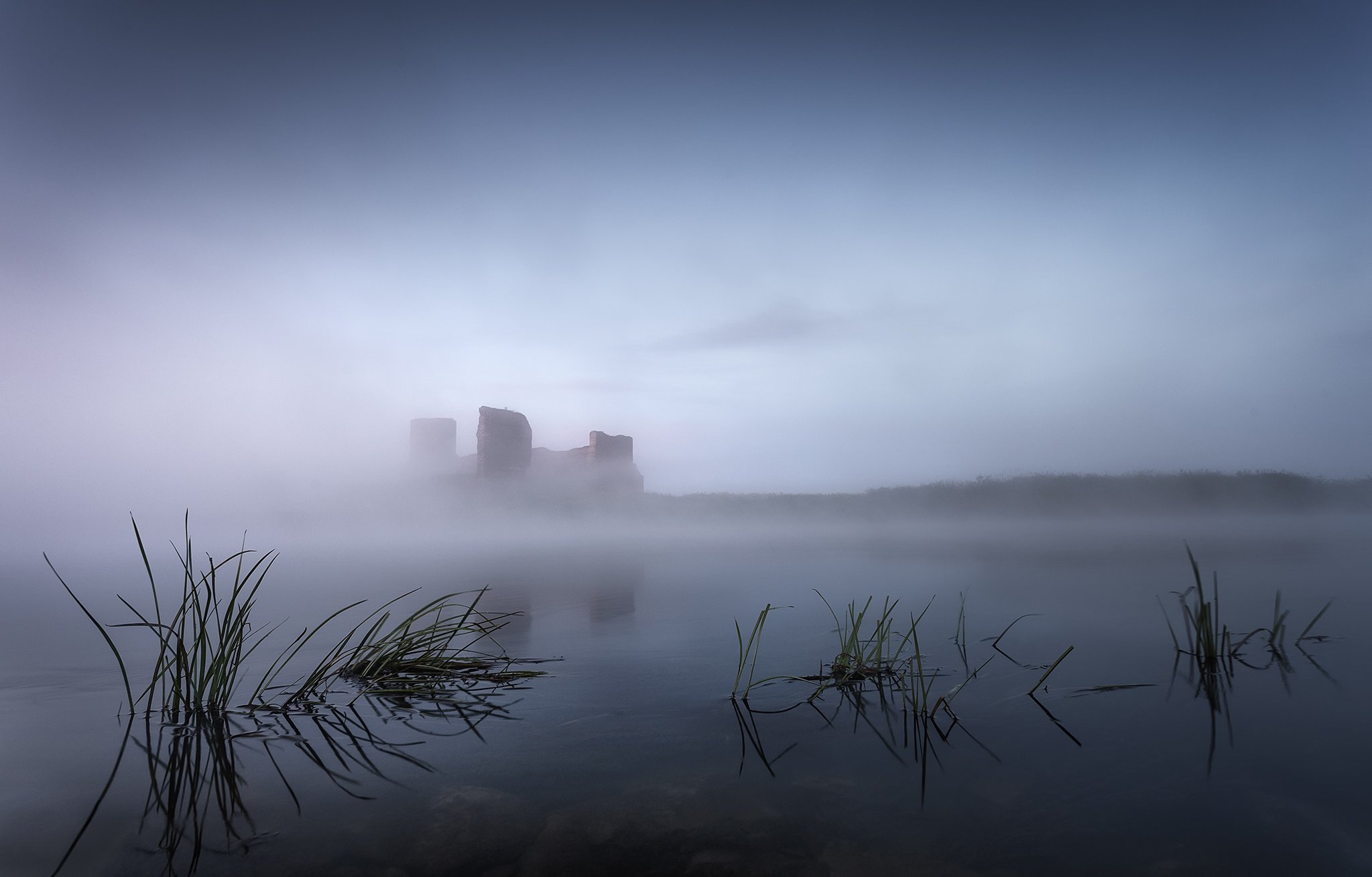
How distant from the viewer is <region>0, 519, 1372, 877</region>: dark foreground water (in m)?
1.31

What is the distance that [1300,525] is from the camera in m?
16.2

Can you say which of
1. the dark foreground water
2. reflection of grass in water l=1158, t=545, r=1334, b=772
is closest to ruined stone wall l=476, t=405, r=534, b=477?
the dark foreground water

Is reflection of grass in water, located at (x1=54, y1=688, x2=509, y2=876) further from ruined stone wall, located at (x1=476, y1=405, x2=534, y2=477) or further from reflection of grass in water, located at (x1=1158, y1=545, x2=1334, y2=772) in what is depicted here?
ruined stone wall, located at (x1=476, y1=405, x2=534, y2=477)

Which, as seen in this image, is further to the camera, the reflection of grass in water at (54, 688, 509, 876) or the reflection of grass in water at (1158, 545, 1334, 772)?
the reflection of grass in water at (1158, 545, 1334, 772)

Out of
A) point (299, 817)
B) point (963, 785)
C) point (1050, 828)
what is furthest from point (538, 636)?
point (1050, 828)

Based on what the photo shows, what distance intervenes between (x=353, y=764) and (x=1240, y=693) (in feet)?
11.0

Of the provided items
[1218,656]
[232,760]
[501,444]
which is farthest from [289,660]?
[501,444]

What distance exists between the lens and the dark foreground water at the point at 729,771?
1.31m

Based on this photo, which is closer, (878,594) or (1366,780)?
(1366,780)

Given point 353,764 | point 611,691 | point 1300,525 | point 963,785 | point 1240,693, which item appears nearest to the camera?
point 963,785

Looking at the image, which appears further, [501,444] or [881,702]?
[501,444]

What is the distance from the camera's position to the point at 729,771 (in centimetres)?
173

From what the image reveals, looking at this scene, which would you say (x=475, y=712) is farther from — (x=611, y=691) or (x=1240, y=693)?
(x=1240, y=693)

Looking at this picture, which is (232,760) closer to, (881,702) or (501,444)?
(881,702)
